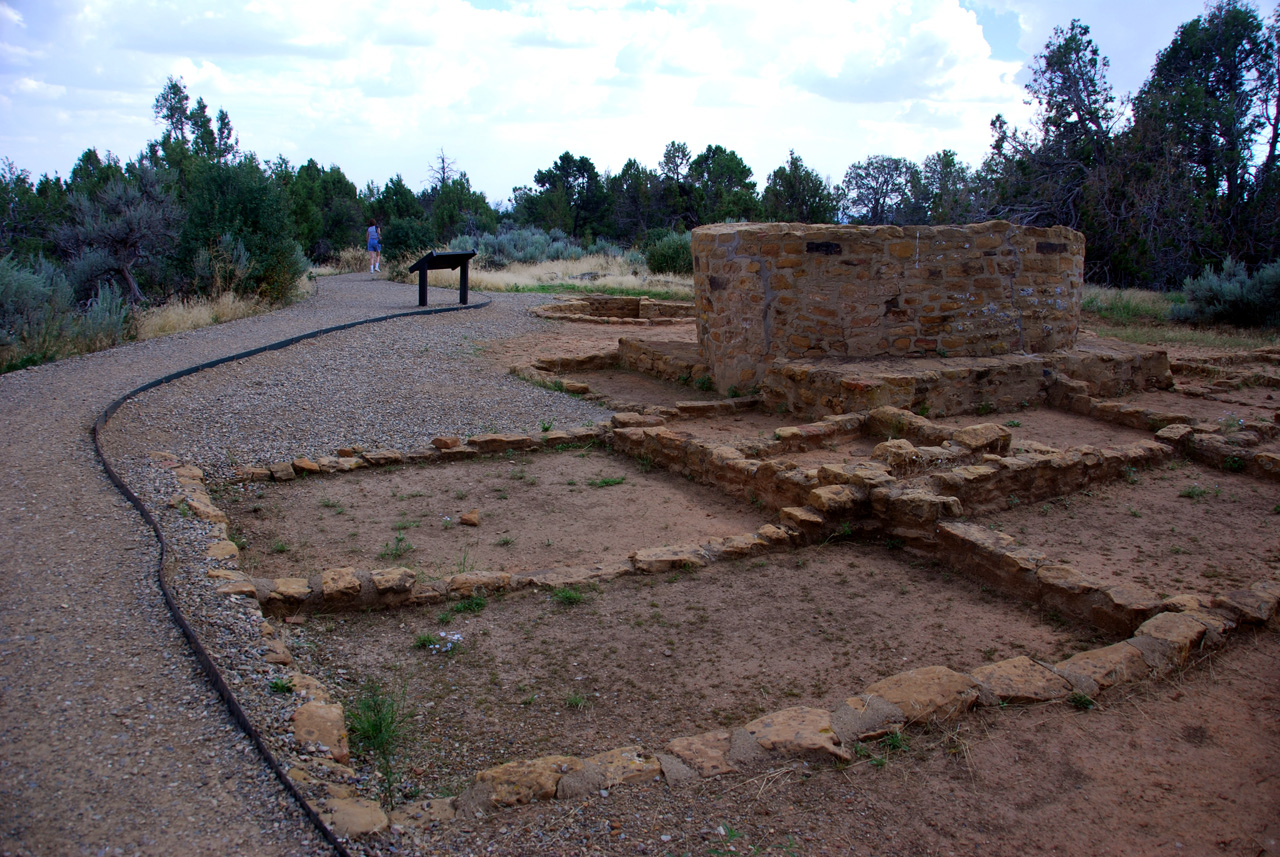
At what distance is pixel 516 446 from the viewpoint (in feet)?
23.7

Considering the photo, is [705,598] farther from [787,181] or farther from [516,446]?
[787,181]

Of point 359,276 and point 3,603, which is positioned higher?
point 359,276

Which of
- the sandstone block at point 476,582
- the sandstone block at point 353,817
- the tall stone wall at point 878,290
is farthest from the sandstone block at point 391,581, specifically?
the tall stone wall at point 878,290

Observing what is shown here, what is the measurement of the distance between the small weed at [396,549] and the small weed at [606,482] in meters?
1.72

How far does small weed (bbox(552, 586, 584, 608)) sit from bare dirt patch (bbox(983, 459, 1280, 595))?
2.62 metres

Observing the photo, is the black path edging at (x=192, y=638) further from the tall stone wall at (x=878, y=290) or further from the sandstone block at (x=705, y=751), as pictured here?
the tall stone wall at (x=878, y=290)

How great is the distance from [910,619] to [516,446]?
3.96m

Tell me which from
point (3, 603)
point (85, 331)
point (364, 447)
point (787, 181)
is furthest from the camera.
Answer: point (787, 181)

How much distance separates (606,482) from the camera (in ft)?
21.2

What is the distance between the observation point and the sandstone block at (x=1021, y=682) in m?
3.28

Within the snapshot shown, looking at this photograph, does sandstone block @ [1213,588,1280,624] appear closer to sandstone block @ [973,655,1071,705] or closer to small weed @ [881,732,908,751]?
sandstone block @ [973,655,1071,705]

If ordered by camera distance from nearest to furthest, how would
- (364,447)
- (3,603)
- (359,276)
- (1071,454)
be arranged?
(3,603) < (1071,454) < (364,447) < (359,276)

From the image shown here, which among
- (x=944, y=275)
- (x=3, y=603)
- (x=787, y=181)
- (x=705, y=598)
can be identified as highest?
(x=787, y=181)

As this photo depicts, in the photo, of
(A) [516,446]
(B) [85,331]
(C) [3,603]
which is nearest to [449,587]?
(C) [3,603]
